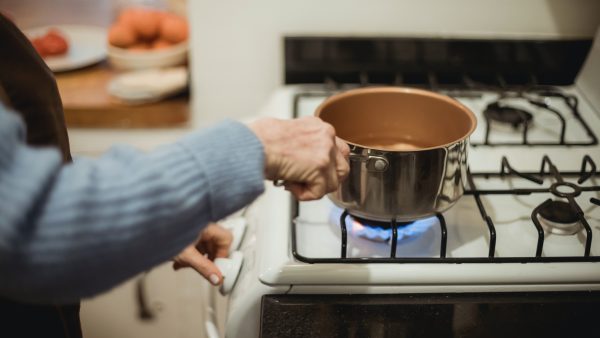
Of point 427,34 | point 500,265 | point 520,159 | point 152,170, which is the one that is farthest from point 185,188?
point 427,34

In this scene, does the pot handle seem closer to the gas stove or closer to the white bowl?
the gas stove

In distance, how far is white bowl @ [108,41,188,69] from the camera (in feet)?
4.17

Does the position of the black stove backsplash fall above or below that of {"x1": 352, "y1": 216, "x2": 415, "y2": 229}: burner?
above

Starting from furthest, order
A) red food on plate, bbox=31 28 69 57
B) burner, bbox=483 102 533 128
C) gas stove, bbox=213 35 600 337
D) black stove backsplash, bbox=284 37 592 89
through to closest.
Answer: red food on plate, bbox=31 28 69 57, black stove backsplash, bbox=284 37 592 89, burner, bbox=483 102 533 128, gas stove, bbox=213 35 600 337

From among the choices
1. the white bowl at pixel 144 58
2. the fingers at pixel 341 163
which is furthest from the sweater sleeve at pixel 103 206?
the white bowl at pixel 144 58

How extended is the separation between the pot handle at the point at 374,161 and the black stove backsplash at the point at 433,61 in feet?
1.40

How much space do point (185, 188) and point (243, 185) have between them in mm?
53

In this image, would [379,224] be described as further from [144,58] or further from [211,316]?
[144,58]

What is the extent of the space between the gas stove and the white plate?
66 cm

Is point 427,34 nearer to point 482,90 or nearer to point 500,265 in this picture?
point 482,90

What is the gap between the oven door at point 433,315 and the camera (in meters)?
0.62

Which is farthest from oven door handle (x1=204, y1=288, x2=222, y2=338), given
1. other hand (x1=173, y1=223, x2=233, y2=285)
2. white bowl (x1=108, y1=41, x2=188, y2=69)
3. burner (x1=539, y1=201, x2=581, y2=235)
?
white bowl (x1=108, y1=41, x2=188, y2=69)

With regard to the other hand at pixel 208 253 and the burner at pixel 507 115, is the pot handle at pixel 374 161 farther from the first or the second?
the burner at pixel 507 115

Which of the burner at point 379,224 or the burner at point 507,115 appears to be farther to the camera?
the burner at point 507,115
